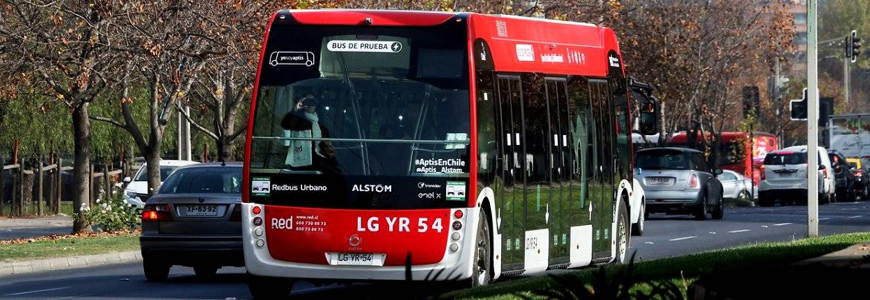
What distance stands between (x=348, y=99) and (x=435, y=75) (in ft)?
2.60

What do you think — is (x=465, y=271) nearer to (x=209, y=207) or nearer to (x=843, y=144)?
(x=209, y=207)

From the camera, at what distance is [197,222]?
18859 mm

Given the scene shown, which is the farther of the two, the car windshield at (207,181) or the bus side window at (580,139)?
the car windshield at (207,181)

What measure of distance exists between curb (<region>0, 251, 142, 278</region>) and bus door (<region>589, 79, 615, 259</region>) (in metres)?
8.00

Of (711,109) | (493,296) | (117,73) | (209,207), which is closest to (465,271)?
(493,296)

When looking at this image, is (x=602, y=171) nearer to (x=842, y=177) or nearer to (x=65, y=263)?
(x=65, y=263)

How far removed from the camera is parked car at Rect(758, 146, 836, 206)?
50875 millimetres

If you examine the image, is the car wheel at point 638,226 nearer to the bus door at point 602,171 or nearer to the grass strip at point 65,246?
the grass strip at point 65,246

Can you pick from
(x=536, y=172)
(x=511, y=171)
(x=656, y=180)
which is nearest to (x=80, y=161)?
(x=656, y=180)

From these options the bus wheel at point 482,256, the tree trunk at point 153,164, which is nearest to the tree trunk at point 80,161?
the tree trunk at point 153,164

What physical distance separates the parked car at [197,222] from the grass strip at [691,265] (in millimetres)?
3369

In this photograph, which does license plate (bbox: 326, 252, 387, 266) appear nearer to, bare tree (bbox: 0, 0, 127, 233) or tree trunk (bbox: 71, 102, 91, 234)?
bare tree (bbox: 0, 0, 127, 233)

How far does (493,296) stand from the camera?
1394 cm

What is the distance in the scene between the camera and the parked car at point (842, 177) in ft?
186
